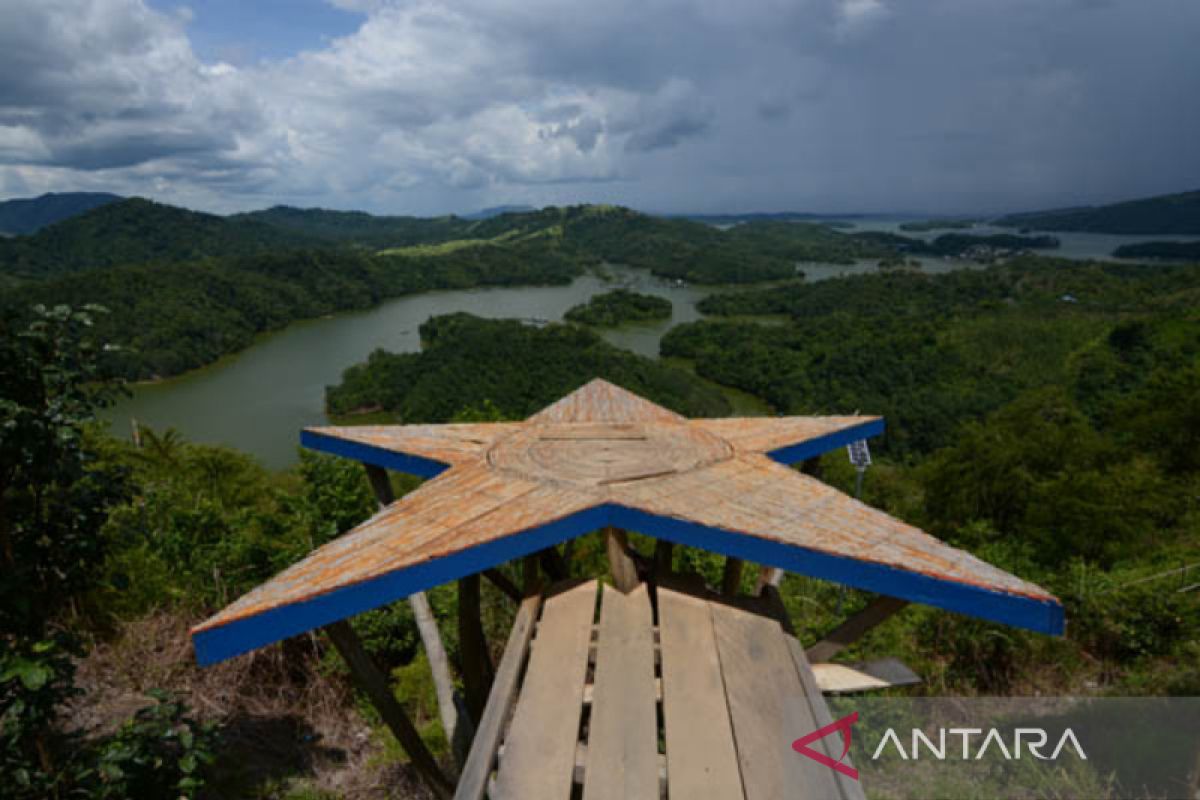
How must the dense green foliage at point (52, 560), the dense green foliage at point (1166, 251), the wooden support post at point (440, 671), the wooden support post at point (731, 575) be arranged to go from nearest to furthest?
the dense green foliage at point (52, 560)
the wooden support post at point (440, 671)
the wooden support post at point (731, 575)
the dense green foliage at point (1166, 251)

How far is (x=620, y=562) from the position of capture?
270 cm

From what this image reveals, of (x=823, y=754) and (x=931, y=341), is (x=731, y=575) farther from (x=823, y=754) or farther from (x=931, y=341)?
(x=931, y=341)

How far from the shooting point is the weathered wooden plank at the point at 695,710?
1739 mm

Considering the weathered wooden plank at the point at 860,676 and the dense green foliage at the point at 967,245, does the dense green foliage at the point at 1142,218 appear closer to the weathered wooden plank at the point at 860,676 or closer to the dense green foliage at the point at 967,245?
the dense green foliage at the point at 967,245

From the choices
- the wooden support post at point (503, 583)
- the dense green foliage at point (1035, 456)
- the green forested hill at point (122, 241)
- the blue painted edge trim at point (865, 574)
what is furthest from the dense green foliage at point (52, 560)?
the green forested hill at point (122, 241)

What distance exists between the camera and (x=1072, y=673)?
20.3ft

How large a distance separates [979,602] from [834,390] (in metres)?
51.6

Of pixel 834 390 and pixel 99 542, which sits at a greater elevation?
pixel 99 542

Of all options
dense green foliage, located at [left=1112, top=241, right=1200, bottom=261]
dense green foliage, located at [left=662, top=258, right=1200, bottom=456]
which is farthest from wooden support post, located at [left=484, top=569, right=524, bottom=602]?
dense green foliage, located at [left=1112, top=241, right=1200, bottom=261]

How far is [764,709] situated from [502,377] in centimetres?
4386

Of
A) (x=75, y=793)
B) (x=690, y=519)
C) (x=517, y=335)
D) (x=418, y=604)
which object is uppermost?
(x=690, y=519)

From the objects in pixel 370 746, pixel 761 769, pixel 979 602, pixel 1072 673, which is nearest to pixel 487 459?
pixel 761 769

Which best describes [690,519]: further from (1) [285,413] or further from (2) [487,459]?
(1) [285,413]

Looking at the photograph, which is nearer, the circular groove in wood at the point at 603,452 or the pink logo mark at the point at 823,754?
the pink logo mark at the point at 823,754
